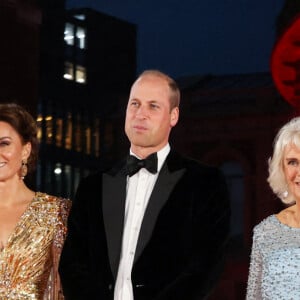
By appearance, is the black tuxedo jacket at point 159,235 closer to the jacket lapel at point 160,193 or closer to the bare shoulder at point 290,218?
the jacket lapel at point 160,193

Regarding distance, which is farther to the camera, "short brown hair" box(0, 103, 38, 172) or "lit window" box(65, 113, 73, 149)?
"lit window" box(65, 113, 73, 149)

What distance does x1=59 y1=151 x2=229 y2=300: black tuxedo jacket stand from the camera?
3.33m

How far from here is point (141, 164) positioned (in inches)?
139

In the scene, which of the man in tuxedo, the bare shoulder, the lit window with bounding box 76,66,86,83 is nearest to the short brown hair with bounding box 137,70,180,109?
the man in tuxedo

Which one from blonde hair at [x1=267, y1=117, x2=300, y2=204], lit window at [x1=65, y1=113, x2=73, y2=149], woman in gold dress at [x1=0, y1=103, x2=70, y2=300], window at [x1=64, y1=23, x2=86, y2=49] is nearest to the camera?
blonde hair at [x1=267, y1=117, x2=300, y2=204]

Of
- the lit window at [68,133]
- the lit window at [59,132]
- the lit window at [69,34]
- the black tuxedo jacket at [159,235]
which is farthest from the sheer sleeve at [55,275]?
the lit window at [69,34]

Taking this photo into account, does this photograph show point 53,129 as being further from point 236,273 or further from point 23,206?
point 23,206

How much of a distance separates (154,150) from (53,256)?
3.26ft

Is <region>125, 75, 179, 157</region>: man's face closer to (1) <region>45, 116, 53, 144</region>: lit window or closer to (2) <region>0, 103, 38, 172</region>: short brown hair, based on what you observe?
(2) <region>0, 103, 38, 172</region>: short brown hair

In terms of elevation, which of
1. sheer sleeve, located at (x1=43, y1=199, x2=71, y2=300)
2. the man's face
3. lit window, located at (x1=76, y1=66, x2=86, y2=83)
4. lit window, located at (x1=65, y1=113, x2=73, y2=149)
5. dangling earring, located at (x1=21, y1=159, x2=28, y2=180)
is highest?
lit window, located at (x1=76, y1=66, x2=86, y2=83)

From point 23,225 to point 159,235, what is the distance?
1103 mm

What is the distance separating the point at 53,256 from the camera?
4.21m

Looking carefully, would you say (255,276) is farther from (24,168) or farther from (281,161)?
(24,168)

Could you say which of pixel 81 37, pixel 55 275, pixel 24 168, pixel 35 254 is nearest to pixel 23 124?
pixel 24 168
